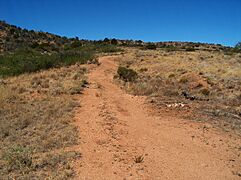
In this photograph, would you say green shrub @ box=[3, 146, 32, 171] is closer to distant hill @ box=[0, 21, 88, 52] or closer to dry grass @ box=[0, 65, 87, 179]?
dry grass @ box=[0, 65, 87, 179]

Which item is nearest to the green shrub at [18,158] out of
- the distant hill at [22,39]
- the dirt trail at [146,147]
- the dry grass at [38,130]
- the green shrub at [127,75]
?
the dry grass at [38,130]

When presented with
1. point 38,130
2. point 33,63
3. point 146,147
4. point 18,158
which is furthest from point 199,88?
point 33,63

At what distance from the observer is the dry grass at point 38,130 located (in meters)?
7.06

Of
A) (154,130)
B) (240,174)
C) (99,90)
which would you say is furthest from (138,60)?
(240,174)

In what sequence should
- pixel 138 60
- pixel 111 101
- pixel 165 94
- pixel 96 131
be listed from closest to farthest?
pixel 96 131, pixel 111 101, pixel 165 94, pixel 138 60

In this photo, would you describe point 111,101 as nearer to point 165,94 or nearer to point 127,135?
point 165,94

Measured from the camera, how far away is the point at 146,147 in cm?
837

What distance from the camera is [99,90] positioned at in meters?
16.0

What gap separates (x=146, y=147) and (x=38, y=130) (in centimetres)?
343

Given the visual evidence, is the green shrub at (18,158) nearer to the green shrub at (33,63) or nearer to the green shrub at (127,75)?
the green shrub at (127,75)

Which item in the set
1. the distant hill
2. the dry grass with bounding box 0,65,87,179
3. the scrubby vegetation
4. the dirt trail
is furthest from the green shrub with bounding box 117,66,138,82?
the distant hill

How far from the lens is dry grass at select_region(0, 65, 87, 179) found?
7059 millimetres

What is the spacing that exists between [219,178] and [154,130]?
10.9 ft

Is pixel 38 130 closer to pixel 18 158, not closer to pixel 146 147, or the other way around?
pixel 18 158
